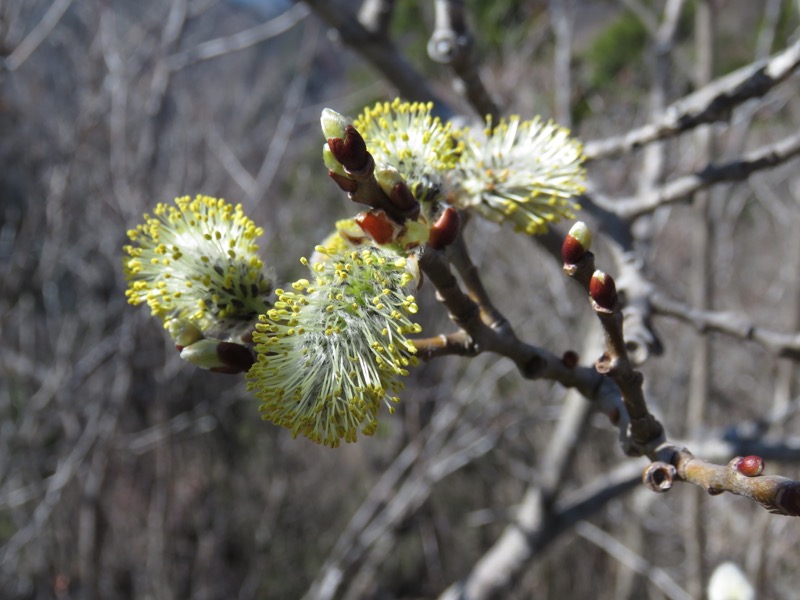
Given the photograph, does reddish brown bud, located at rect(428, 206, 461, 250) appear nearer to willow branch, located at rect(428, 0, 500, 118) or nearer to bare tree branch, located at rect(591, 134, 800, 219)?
willow branch, located at rect(428, 0, 500, 118)

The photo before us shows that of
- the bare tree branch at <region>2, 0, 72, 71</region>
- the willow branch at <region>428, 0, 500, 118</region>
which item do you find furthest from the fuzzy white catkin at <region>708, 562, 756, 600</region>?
the bare tree branch at <region>2, 0, 72, 71</region>

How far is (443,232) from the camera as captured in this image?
3.31 feet

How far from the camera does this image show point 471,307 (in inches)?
39.1

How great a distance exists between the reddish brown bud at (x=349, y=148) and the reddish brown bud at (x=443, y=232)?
191mm

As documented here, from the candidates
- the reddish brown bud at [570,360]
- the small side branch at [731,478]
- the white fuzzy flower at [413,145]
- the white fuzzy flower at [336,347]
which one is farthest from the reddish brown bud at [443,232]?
the small side branch at [731,478]

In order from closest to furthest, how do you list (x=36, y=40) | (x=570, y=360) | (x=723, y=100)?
(x=570, y=360)
(x=723, y=100)
(x=36, y=40)

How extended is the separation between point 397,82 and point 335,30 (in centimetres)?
24

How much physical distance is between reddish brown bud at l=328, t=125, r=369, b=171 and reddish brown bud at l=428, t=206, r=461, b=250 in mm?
191

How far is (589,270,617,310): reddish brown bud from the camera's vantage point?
32.8 inches

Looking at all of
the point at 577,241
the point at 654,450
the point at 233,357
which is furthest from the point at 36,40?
the point at 654,450

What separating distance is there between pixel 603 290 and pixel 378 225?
343 millimetres

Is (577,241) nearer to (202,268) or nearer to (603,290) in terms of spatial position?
(603,290)

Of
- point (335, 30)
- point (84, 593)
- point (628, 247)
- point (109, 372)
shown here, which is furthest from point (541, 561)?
point (335, 30)

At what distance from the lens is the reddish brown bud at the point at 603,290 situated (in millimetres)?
834
